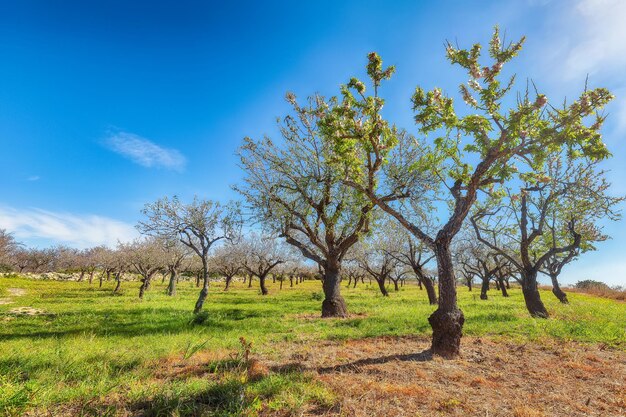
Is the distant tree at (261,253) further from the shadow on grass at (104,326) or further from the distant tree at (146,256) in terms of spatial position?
the shadow on grass at (104,326)

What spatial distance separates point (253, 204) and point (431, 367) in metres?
14.8

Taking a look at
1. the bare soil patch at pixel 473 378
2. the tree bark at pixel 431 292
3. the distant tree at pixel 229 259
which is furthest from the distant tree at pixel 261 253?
the bare soil patch at pixel 473 378

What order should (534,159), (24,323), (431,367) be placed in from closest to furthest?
(431,367) → (534,159) → (24,323)

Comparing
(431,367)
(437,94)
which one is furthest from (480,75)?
(431,367)

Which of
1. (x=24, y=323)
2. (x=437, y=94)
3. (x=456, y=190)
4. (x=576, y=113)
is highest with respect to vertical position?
(x=437, y=94)

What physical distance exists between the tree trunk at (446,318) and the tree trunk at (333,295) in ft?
34.6

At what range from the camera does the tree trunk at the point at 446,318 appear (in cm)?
950

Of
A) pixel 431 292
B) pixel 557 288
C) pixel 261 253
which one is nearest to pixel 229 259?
pixel 261 253

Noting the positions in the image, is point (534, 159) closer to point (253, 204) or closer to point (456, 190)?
point (456, 190)

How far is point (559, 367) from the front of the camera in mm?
8352

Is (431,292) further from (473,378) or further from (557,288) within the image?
(473,378)

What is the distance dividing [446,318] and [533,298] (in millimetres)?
12210

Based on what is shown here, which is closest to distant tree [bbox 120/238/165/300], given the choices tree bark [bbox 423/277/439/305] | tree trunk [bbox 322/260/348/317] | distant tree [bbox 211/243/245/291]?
distant tree [bbox 211/243/245/291]

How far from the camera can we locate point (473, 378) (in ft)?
24.2
